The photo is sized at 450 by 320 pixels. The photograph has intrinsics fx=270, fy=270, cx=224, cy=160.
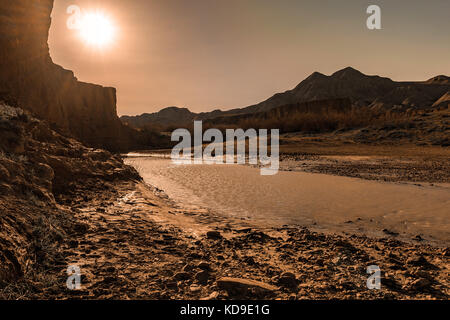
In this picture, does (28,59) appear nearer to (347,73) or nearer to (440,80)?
(347,73)

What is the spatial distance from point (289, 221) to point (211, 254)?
284 centimetres

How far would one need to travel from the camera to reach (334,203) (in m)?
7.55

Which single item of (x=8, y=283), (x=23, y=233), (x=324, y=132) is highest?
(x=324, y=132)

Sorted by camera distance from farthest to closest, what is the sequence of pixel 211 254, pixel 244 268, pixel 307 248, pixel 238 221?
pixel 238 221
pixel 307 248
pixel 211 254
pixel 244 268

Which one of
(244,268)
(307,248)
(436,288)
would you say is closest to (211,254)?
(244,268)

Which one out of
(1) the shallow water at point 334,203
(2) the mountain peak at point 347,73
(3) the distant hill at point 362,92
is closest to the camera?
(1) the shallow water at point 334,203

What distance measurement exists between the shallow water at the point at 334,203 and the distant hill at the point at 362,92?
79856 millimetres

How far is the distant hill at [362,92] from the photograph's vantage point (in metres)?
93.8

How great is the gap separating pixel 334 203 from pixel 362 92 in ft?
420
